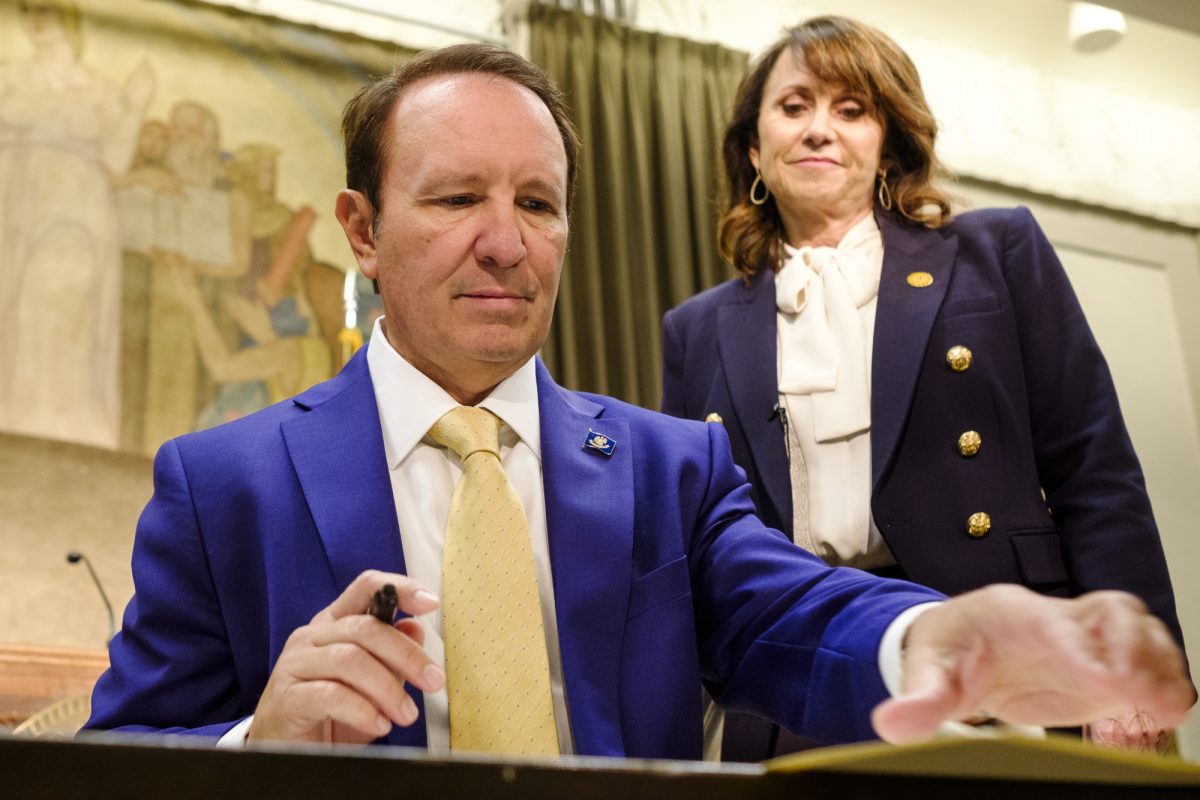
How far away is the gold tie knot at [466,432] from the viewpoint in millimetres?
1528

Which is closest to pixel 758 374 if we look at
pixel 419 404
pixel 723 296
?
A: pixel 723 296

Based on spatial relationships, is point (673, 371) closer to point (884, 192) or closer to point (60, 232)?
point (884, 192)

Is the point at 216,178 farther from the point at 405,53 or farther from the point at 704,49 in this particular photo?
the point at 704,49

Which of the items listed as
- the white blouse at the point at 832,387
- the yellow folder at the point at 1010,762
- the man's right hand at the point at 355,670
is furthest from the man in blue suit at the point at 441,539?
the white blouse at the point at 832,387

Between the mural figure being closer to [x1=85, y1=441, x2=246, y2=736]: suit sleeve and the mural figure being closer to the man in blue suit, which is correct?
the man in blue suit

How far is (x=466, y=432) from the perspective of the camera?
5.05ft

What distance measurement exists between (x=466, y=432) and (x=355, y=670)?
53 centimetres

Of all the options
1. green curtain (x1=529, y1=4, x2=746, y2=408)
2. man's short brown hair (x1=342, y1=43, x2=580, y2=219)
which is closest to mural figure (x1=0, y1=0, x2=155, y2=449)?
green curtain (x1=529, y1=4, x2=746, y2=408)

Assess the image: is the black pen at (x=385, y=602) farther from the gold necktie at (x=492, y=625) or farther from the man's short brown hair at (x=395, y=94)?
the man's short brown hair at (x=395, y=94)

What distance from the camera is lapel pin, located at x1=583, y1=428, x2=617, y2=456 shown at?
5.30ft

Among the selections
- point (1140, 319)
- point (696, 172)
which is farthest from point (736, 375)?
point (1140, 319)

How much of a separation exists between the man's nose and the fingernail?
2.27 feet

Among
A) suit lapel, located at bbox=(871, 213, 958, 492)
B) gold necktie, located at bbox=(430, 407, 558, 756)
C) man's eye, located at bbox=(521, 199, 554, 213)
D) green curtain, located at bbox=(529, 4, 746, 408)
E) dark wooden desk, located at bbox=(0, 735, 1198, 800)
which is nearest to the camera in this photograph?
dark wooden desk, located at bbox=(0, 735, 1198, 800)

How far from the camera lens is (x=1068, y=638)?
0.86m
